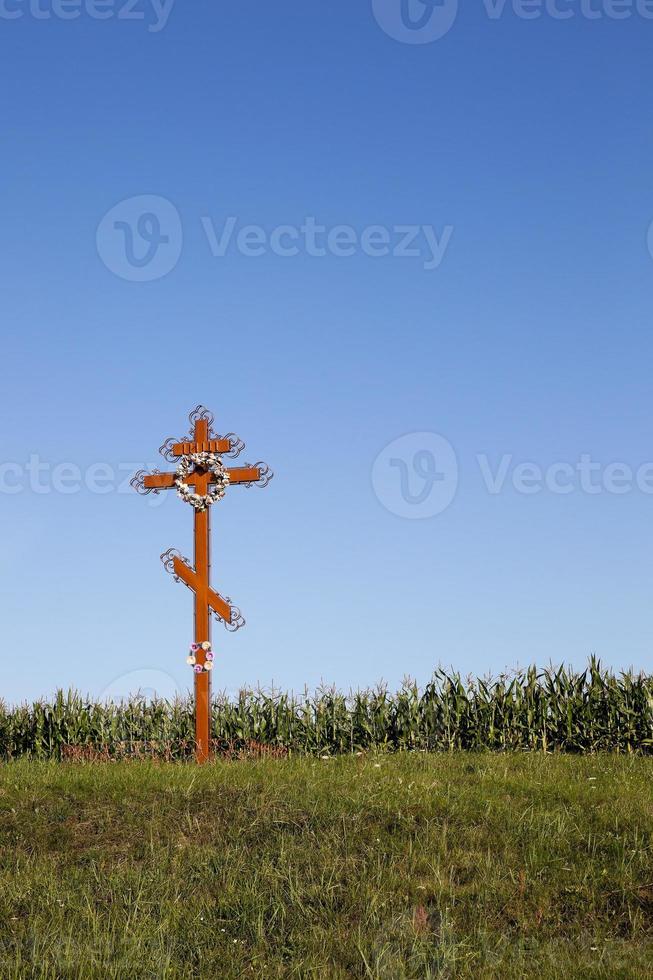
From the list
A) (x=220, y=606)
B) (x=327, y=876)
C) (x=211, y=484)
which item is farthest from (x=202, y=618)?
(x=327, y=876)

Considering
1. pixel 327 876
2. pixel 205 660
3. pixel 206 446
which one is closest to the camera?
pixel 327 876

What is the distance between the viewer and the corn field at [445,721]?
20.0 m

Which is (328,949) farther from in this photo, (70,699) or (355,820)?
(70,699)

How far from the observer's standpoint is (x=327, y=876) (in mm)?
10320

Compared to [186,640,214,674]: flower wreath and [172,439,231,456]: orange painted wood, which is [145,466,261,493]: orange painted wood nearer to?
[172,439,231,456]: orange painted wood

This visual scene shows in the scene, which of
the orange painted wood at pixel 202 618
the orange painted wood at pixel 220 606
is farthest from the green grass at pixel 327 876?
the orange painted wood at pixel 220 606

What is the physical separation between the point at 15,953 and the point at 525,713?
13452 mm

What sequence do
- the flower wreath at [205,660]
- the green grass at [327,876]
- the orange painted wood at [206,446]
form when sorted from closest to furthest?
the green grass at [327,876] → the flower wreath at [205,660] → the orange painted wood at [206,446]

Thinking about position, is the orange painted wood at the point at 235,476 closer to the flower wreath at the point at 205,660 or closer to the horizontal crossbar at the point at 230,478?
the horizontal crossbar at the point at 230,478

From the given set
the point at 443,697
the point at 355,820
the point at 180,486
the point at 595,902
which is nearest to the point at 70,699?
the point at 180,486

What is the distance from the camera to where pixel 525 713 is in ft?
66.4

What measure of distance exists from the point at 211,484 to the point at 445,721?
7.07 meters

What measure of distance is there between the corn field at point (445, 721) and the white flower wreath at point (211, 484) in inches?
189

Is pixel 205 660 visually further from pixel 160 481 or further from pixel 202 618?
pixel 160 481
